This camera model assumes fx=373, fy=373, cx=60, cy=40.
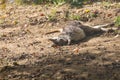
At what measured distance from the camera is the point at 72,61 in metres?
6.34

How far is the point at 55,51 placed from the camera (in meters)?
7.00

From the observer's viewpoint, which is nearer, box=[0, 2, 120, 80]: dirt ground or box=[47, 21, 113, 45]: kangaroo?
box=[0, 2, 120, 80]: dirt ground

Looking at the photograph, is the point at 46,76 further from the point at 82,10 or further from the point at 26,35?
the point at 82,10

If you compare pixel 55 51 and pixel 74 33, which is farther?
pixel 74 33

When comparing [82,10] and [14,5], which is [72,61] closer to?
[82,10]

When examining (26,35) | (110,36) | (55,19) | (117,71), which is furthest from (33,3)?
(117,71)

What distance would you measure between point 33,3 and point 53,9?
4.03 feet

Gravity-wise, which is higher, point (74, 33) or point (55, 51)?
point (74, 33)

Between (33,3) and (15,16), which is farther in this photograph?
(33,3)

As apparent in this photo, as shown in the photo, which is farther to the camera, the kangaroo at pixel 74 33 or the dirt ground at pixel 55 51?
the kangaroo at pixel 74 33

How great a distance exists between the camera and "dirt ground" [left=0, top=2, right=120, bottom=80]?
19.2 ft

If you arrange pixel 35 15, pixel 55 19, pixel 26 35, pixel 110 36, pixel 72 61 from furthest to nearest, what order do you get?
pixel 35 15
pixel 55 19
pixel 26 35
pixel 110 36
pixel 72 61

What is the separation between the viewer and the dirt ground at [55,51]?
5.86m

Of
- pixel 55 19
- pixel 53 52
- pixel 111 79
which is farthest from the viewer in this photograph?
pixel 55 19
